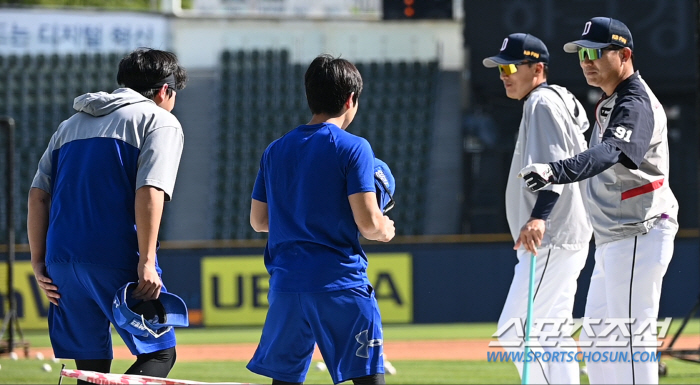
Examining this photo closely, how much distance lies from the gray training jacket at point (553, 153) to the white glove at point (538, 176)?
691 mm

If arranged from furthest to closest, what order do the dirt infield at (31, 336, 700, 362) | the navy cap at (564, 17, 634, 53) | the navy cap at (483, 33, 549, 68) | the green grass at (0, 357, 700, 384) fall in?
1. the dirt infield at (31, 336, 700, 362)
2. the green grass at (0, 357, 700, 384)
3. the navy cap at (483, 33, 549, 68)
4. the navy cap at (564, 17, 634, 53)

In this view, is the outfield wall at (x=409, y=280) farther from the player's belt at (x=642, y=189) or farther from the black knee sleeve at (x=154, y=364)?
the black knee sleeve at (x=154, y=364)

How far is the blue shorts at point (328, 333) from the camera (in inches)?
138

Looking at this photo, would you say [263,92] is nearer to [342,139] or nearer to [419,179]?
[419,179]

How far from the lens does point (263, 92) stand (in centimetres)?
1880

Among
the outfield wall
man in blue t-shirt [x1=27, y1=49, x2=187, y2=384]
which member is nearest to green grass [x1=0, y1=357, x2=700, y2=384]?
man in blue t-shirt [x1=27, y1=49, x2=187, y2=384]

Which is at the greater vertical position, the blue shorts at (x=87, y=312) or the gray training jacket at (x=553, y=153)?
the gray training jacket at (x=553, y=153)

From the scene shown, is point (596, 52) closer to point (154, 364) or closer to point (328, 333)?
point (328, 333)

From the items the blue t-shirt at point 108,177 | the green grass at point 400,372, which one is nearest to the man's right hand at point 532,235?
the blue t-shirt at point 108,177

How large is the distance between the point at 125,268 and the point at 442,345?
825 cm

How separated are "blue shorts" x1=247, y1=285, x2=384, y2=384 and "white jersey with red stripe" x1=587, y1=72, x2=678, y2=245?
139cm

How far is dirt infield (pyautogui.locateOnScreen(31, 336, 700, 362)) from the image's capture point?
1023 centimetres

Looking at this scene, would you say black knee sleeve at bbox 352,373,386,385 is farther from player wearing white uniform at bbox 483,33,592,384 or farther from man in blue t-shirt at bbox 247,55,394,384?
player wearing white uniform at bbox 483,33,592,384

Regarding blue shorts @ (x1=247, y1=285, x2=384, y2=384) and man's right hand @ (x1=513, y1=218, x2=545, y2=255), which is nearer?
blue shorts @ (x1=247, y1=285, x2=384, y2=384)
